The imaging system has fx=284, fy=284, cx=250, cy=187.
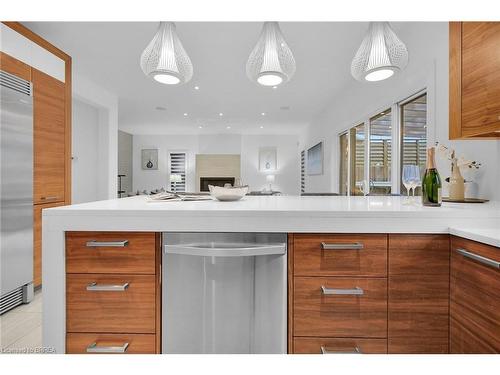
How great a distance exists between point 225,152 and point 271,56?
7.88 meters

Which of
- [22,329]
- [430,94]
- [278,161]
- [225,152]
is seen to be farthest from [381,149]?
[225,152]

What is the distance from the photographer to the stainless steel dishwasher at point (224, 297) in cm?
126

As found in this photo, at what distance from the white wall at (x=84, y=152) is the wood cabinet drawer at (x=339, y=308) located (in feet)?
15.2

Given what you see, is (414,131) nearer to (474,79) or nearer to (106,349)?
(474,79)

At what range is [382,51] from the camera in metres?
1.69

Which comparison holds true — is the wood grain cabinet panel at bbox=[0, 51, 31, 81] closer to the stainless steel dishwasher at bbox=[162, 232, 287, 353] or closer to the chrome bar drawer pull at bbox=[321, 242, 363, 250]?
the stainless steel dishwasher at bbox=[162, 232, 287, 353]

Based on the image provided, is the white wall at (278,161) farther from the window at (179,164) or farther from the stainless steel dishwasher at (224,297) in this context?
the stainless steel dishwasher at (224,297)

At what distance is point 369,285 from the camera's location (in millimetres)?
1246

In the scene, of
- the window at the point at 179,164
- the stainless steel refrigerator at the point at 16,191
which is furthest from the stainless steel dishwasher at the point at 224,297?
the window at the point at 179,164

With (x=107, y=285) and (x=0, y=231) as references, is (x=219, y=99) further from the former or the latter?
(x=107, y=285)
